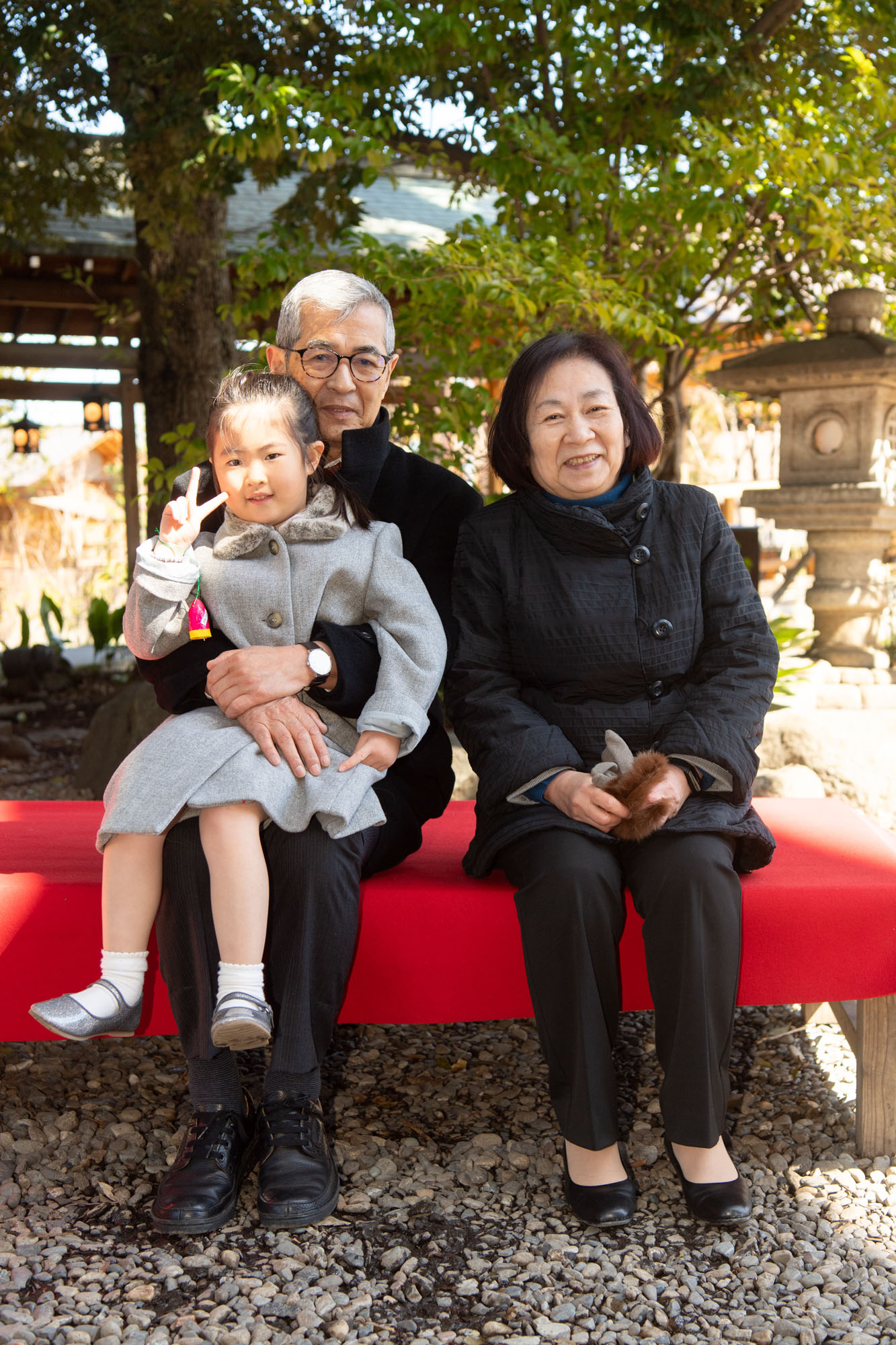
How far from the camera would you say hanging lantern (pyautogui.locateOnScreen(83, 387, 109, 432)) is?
976 cm

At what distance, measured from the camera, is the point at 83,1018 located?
73.8 inches

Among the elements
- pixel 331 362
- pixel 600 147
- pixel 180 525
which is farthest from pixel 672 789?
pixel 600 147

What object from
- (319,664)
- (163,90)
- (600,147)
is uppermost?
(163,90)

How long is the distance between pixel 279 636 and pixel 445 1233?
1.09 meters

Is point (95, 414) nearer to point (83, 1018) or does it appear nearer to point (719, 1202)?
point (83, 1018)

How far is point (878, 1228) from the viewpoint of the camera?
194 cm

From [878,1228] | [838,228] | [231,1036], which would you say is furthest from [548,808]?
[838,228]

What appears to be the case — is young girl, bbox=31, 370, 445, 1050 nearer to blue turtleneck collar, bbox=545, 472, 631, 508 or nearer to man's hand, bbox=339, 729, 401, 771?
man's hand, bbox=339, 729, 401, 771

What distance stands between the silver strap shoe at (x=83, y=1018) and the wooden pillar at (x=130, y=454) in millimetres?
7059

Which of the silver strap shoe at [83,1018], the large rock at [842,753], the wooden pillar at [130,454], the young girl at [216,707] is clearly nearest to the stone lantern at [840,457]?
the large rock at [842,753]

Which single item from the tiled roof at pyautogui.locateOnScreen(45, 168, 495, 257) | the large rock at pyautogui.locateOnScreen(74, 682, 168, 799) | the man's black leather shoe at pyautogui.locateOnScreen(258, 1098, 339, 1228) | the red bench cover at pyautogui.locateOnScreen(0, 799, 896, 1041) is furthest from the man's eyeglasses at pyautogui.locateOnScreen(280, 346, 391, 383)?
the tiled roof at pyautogui.locateOnScreen(45, 168, 495, 257)

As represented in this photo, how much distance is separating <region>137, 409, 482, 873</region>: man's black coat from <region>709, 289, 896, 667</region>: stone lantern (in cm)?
354

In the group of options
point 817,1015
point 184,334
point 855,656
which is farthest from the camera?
point 184,334

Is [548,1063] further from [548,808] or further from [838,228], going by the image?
[838,228]
